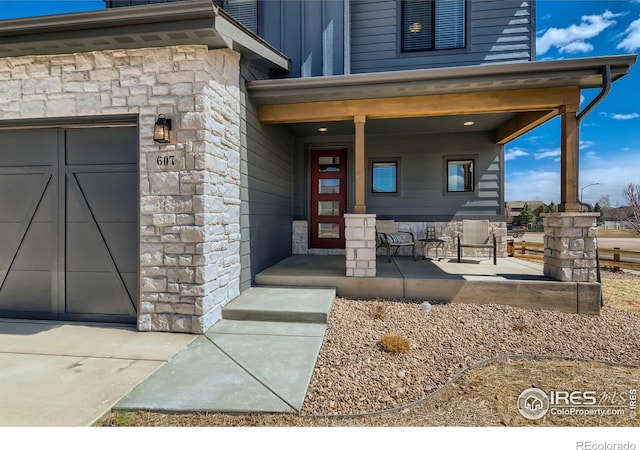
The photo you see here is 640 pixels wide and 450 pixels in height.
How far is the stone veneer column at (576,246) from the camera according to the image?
3979 millimetres

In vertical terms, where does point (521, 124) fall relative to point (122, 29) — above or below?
below

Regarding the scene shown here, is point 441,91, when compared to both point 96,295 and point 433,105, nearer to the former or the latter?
point 433,105

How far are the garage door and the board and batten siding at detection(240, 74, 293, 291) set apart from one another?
130cm

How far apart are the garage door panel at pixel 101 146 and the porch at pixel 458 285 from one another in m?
2.30

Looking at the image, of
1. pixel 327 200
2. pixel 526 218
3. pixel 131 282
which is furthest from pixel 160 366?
pixel 526 218

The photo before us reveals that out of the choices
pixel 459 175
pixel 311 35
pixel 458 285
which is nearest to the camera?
pixel 458 285

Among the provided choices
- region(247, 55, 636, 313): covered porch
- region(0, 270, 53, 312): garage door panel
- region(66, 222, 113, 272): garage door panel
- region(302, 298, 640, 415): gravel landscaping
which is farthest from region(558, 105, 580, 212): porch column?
region(0, 270, 53, 312): garage door panel

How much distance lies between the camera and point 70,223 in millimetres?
3537

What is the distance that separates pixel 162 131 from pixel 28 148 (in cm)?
182

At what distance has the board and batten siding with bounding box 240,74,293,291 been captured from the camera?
422cm

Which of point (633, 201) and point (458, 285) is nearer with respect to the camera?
point (458, 285)

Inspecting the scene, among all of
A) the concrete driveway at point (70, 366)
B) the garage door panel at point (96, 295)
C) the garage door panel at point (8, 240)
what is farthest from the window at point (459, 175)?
the garage door panel at point (8, 240)
